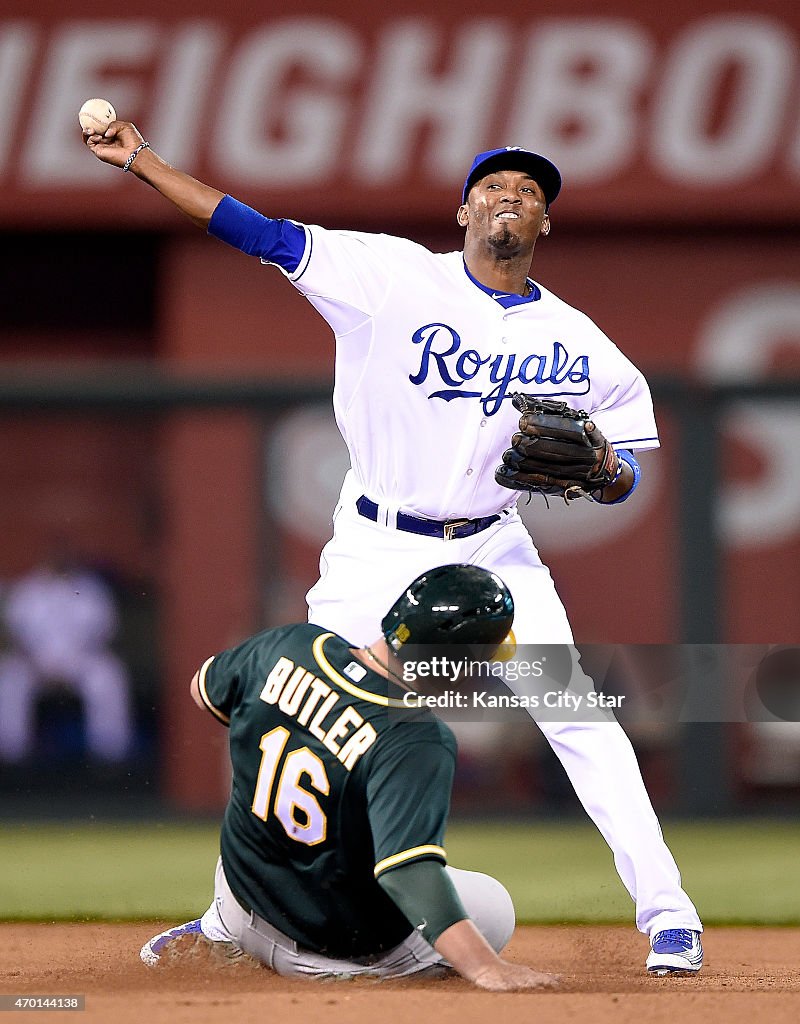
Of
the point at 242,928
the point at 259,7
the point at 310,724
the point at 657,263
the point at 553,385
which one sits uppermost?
the point at 259,7

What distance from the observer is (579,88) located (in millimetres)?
A: 9078

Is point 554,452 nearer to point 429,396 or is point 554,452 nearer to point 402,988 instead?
point 429,396

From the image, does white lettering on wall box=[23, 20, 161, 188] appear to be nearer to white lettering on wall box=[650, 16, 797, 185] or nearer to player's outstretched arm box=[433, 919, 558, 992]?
white lettering on wall box=[650, 16, 797, 185]

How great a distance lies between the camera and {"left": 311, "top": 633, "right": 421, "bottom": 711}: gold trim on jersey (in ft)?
9.53

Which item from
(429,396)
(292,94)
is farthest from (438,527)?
(292,94)

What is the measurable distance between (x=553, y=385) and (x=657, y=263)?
5790mm

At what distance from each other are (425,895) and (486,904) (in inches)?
20.6

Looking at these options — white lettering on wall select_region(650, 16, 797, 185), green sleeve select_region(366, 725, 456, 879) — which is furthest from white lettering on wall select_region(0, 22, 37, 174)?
green sleeve select_region(366, 725, 456, 879)

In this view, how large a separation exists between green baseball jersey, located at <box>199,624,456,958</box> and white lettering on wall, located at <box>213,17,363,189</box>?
659 centimetres

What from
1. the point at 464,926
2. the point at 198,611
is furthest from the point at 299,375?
the point at 464,926

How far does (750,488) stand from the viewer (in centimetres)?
854

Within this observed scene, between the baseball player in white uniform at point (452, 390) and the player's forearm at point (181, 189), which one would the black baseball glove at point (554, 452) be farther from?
the player's forearm at point (181, 189)

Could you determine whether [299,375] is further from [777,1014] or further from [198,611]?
[777,1014]

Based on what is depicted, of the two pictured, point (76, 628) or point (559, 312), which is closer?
point (559, 312)
